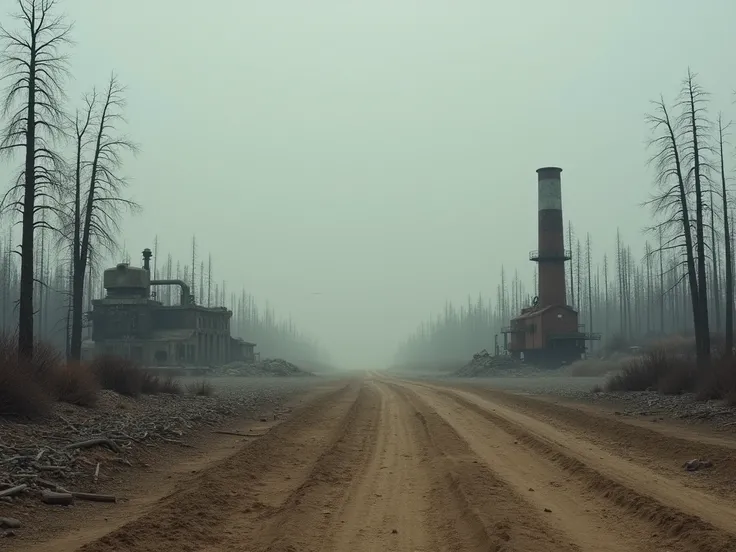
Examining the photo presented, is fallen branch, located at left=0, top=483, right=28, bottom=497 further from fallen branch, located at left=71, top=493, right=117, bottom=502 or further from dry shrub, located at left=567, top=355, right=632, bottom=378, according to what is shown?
dry shrub, located at left=567, top=355, right=632, bottom=378

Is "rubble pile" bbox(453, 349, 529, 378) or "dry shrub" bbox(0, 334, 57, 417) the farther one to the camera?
"rubble pile" bbox(453, 349, 529, 378)

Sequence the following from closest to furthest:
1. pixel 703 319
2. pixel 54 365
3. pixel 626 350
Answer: pixel 54 365 → pixel 703 319 → pixel 626 350

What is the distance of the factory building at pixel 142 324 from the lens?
198ft

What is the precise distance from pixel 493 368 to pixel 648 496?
2248 inches

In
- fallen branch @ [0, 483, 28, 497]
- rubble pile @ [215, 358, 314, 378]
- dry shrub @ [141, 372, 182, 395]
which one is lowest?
rubble pile @ [215, 358, 314, 378]

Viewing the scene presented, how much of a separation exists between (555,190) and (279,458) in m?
56.4

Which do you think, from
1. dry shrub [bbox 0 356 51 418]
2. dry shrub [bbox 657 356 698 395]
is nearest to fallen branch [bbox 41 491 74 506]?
dry shrub [bbox 0 356 51 418]

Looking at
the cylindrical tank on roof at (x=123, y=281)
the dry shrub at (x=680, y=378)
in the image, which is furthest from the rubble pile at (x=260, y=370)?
the dry shrub at (x=680, y=378)

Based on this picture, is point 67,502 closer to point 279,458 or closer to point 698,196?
point 279,458

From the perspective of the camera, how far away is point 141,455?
39.6ft

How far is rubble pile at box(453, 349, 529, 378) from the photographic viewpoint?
61594 millimetres

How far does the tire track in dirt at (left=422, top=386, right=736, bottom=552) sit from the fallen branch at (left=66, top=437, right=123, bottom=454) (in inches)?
292

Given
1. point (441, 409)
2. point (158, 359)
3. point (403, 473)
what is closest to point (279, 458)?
point (403, 473)

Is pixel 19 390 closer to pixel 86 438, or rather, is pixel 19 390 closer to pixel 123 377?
pixel 86 438
